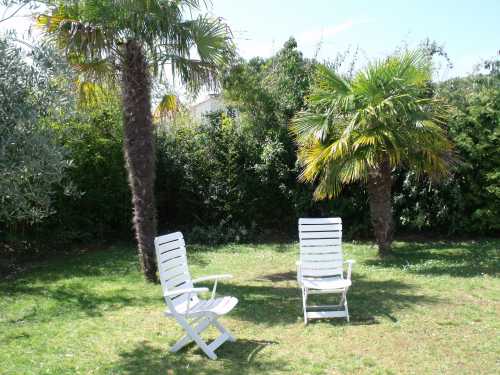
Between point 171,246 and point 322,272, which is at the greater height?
point 171,246

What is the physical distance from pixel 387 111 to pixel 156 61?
12.9 ft

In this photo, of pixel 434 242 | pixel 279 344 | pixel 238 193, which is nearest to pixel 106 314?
pixel 279 344

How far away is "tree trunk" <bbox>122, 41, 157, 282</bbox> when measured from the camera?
8.43m

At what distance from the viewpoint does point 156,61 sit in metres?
8.88

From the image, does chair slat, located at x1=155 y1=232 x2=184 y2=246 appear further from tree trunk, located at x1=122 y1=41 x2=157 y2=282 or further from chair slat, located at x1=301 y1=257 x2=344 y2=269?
tree trunk, located at x1=122 y1=41 x2=157 y2=282

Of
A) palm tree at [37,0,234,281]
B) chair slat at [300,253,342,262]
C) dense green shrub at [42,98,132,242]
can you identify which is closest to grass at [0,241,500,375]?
chair slat at [300,253,342,262]

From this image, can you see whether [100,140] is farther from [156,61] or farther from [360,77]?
[360,77]

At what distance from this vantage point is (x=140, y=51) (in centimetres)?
854

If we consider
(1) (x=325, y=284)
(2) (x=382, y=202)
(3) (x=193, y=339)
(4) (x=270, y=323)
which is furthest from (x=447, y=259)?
(3) (x=193, y=339)

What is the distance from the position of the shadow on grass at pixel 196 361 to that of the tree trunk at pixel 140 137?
9.82 feet

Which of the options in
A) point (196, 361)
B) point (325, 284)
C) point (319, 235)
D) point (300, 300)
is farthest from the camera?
point (300, 300)

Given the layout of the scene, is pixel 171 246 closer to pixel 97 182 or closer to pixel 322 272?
pixel 322 272

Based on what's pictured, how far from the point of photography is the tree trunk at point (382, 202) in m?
10.0

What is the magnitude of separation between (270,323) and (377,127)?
4427mm
